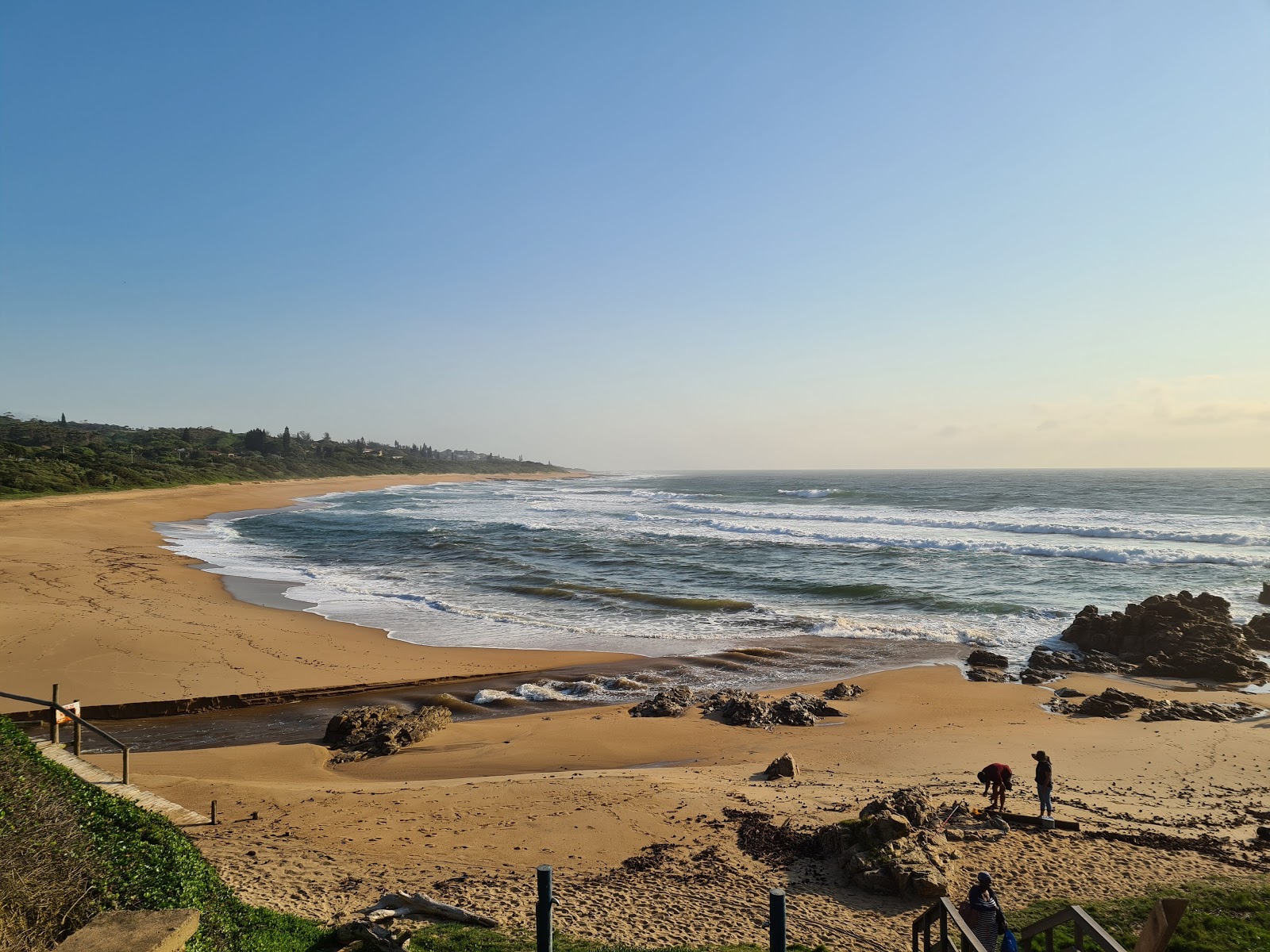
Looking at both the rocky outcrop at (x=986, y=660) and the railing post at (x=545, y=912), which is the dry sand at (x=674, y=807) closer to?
the railing post at (x=545, y=912)

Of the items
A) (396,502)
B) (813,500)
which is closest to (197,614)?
(396,502)

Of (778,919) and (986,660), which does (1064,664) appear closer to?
(986,660)

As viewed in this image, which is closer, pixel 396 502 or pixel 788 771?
pixel 788 771

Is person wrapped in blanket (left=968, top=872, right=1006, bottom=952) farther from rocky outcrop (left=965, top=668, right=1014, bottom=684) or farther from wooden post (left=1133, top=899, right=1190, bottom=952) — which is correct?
rocky outcrop (left=965, top=668, right=1014, bottom=684)

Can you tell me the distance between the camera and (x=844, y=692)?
1520cm

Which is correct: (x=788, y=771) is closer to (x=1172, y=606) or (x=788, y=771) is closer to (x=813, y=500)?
(x=1172, y=606)

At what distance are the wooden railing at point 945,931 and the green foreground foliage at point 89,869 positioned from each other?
4918 mm

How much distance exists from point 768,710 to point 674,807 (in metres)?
4.85

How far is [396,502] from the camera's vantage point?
69.1 metres

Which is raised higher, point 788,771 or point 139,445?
point 139,445

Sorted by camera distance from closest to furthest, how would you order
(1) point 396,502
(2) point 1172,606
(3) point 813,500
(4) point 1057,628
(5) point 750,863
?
(5) point 750,863 < (2) point 1172,606 < (4) point 1057,628 < (1) point 396,502 < (3) point 813,500

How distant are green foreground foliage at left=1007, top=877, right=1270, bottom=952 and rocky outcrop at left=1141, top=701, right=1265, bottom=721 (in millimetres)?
7556

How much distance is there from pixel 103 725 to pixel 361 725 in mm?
4910

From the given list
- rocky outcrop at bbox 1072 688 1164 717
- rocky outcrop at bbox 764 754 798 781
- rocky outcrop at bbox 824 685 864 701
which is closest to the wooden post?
rocky outcrop at bbox 764 754 798 781
